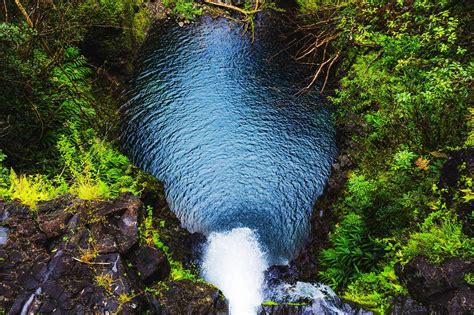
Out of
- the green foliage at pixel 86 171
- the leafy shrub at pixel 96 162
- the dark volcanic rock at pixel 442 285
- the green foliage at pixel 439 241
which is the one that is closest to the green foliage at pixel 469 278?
the dark volcanic rock at pixel 442 285

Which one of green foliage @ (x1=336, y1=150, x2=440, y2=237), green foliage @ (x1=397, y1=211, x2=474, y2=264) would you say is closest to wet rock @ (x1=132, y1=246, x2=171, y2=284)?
green foliage @ (x1=397, y1=211, x2=474, y2=264)

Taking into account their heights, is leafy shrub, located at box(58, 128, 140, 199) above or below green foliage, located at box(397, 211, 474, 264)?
below

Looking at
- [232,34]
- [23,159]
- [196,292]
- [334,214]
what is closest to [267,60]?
[232,34]

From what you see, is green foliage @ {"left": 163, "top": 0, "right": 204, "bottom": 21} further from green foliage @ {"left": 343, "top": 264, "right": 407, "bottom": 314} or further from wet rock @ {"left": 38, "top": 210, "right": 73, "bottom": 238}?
green foliage @ {"left": 343, "top": 264, "right": 407, "bottom": 314}

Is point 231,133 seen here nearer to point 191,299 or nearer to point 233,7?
point 191,299

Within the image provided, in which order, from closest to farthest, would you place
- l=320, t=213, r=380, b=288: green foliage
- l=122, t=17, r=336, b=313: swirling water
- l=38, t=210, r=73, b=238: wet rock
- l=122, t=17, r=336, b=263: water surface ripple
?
l=38, t=210, r=73, b=238: wet rock → l=320, t=213, r=380, b=288: green foliage → l=122, t=17, r=336, b=313: swirling water → l=122, t=17, r=336, b=263: water surface ripple

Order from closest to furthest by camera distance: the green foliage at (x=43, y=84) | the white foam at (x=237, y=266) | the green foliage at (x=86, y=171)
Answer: the green foliage at (x=86, y=171)
the green foliage at (x=43, y=84)
the white foam at (x=237, y=266)

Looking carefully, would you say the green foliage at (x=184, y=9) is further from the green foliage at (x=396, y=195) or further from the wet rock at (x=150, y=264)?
the wet rock at (x=150, y=264)
